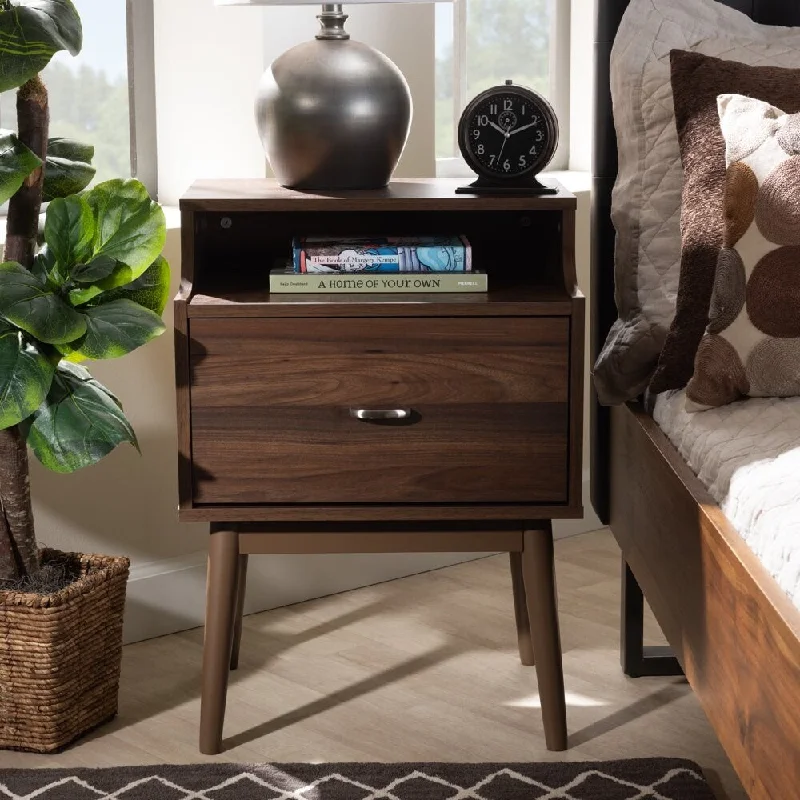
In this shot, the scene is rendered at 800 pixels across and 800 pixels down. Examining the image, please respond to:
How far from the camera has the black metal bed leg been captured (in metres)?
1.93

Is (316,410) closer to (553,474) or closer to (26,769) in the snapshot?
(553,474)

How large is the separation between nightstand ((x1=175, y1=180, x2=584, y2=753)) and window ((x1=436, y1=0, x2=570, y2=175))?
116cm

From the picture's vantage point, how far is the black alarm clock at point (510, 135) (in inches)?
67.7

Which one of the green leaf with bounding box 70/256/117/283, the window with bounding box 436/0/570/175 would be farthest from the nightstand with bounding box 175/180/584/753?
the window with bounding box 436/0/570/175

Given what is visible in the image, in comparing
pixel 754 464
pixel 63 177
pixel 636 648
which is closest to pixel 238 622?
pixel 636 648

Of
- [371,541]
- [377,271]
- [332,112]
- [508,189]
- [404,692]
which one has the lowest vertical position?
[404,692]

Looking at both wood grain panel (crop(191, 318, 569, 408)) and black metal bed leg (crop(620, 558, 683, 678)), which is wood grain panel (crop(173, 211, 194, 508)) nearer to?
wood grain panel (crop(191, 318, 569, 408))

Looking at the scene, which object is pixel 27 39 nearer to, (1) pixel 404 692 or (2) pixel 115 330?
(2) pixel 115 330

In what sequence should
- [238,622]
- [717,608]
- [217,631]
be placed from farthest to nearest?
[238,622] → [217,631] → [717,608]

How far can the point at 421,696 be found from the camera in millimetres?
1899

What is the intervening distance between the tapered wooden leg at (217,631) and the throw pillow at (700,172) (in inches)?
24.1

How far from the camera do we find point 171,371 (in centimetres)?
212

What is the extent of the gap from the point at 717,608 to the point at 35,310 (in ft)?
2.91

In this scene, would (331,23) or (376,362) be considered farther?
(331,23)
